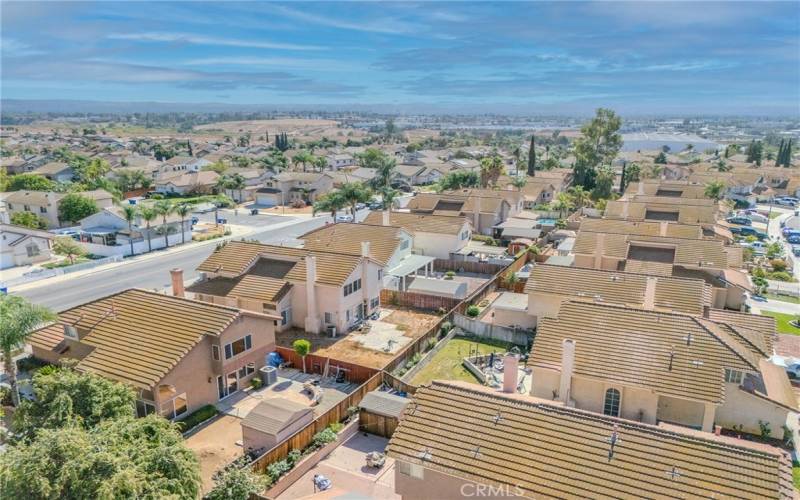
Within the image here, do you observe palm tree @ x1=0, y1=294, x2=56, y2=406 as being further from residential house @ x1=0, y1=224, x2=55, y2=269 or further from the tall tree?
the tall tree

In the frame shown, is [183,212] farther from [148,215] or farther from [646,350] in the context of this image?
[646,350]

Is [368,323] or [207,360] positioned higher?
[207,360]

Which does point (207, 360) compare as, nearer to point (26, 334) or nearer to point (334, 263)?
point (26, 334)

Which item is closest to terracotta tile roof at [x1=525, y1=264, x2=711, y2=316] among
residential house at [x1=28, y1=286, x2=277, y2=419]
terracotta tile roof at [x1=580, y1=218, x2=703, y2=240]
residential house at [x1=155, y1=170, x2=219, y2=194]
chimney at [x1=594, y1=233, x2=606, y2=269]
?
chimney at [x1=594, y1=233, x2=606, y2=269]

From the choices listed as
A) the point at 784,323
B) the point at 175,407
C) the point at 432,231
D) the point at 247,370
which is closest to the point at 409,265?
the point at 432,231

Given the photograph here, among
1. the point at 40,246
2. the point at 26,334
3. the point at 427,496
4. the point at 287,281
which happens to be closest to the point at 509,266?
the point at 287,281
